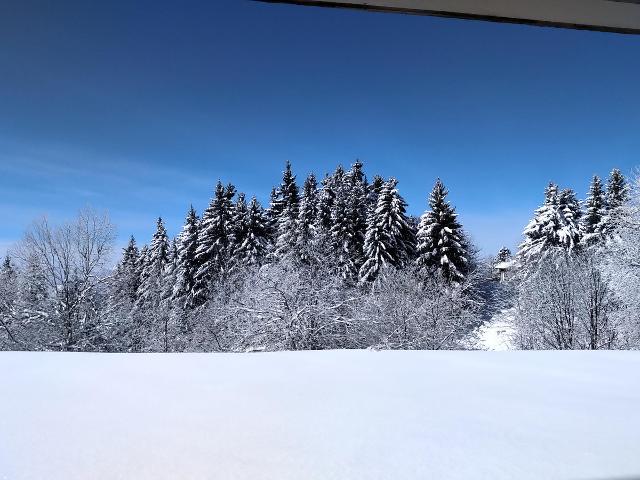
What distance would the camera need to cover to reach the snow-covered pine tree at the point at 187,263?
23.1 metres

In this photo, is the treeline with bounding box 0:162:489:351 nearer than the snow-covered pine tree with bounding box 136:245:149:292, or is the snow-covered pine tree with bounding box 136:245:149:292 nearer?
the treeline with bounding box 0:162:489:351

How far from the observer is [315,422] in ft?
3.34

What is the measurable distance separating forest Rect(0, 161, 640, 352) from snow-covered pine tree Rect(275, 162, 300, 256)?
9 centimetres

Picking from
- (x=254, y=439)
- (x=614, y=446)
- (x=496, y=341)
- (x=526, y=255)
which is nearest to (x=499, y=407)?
(x=614, y=446)

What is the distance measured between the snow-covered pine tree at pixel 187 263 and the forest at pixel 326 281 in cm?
9

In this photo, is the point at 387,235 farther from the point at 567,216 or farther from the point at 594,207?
the point at 594,207

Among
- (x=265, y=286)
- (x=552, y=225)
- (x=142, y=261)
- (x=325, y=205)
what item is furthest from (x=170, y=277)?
(x=552, y=225)

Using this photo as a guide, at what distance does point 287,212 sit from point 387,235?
19.8ft

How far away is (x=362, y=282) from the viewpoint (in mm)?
19000

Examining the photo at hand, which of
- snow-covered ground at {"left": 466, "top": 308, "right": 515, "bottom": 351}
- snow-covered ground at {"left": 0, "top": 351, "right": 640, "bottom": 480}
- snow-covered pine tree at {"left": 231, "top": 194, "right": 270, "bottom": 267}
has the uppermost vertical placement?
snow-covered pine tree at {"left": 231, "top": 194, "right": 270, "bottom": 267}

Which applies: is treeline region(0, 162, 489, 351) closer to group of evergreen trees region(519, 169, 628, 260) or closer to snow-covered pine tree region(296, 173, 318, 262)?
snow-covered pine tree region(296, 173, 318, 262)

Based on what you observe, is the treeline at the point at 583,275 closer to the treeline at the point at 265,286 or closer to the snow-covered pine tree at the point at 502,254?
the treeline at the point at 265,286

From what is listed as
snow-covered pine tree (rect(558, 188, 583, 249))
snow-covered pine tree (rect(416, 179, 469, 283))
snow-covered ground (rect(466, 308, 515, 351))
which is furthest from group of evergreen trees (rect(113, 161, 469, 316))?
snow-covered pine tree (rect(558, 188, 583, 249))

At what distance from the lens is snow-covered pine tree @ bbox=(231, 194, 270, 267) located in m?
22.7
